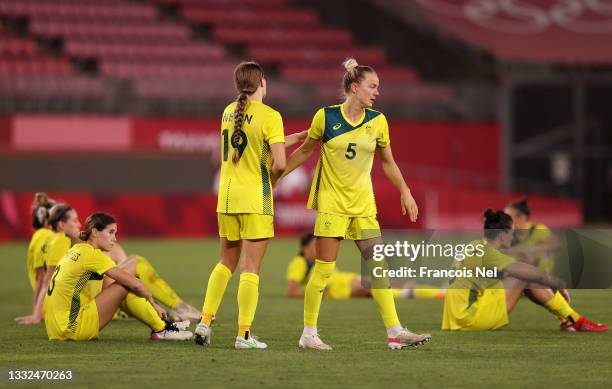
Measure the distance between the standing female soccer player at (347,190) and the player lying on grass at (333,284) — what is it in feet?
15.1

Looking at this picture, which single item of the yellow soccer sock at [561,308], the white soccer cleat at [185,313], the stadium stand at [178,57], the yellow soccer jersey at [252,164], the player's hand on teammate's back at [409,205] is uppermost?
the stadium stand at [178,57]

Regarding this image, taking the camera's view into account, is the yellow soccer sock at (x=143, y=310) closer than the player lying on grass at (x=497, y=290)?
Yes

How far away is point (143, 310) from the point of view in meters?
8.99

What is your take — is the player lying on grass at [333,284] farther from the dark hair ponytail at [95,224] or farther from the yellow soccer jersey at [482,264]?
the dark hair ponytail at [95,224]

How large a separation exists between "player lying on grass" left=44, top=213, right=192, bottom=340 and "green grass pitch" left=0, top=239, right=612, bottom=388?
0.17 metres

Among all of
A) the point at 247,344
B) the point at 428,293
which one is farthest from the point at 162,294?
the point at 428,293

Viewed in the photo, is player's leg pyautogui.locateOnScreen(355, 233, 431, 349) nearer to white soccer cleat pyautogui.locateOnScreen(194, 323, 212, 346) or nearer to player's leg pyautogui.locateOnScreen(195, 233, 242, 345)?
player's leg pyautogui.locateOnScreen(195, 233, 242, 345)

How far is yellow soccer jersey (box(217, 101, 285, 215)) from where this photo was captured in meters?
8.42

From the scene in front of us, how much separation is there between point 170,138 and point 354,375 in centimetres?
2001

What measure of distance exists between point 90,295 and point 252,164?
1.61 m

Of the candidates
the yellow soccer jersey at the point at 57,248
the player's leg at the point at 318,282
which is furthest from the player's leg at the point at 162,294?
the player's leg at the point at 318,282

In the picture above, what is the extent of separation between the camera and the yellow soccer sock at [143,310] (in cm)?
893

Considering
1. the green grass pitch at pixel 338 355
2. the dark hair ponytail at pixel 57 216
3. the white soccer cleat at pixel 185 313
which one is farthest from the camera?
the white soccer cleat at pixel 185 313

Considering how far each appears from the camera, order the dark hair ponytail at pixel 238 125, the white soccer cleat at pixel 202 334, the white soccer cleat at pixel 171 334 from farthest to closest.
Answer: the white soccer cleat at pixel 171 334 < the white soccer cleat at pixel 202 334 < the dark hair ponytail at pixel 238 125
